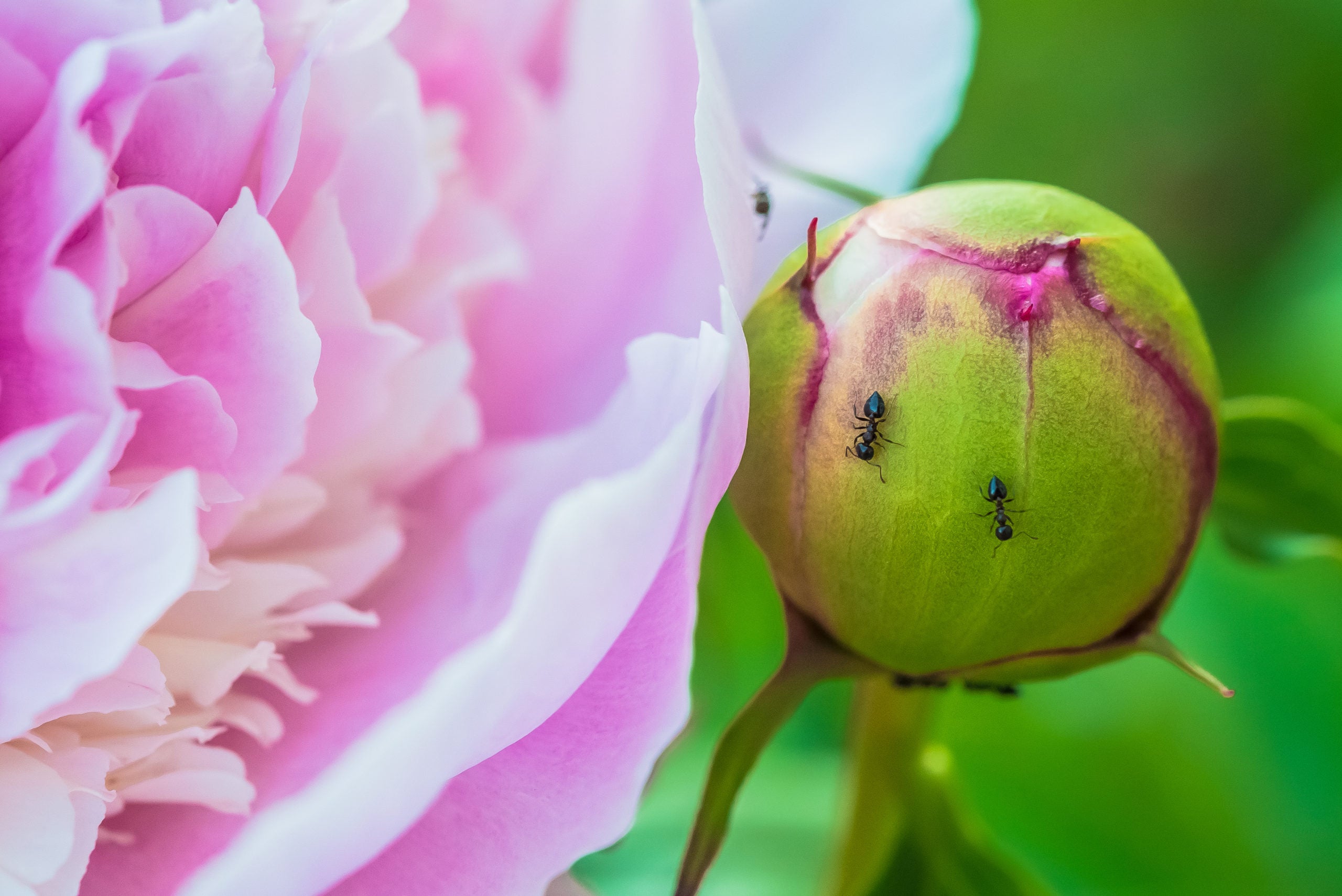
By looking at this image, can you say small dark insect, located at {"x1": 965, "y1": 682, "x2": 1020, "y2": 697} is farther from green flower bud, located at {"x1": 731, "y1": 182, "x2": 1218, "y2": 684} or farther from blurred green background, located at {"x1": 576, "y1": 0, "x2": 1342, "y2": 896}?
blurred green background, located at {"x1": 576, "y1": 0, "x2": 1342, "y2": 896}

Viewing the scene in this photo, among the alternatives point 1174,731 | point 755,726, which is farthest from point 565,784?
point 1174,731

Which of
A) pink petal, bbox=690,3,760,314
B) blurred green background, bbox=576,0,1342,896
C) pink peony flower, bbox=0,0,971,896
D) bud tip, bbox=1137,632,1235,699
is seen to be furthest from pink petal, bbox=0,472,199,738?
blurred green background, bbox=576,0,1342,896

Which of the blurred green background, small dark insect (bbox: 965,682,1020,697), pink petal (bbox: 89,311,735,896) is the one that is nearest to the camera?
pink petal (bbox: 89,311,735,896)

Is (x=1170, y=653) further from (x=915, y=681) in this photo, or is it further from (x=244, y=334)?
(x=244, y=334)

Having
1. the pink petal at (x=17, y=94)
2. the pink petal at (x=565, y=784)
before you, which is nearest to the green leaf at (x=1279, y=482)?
the pink petal at (x=565, y=784)

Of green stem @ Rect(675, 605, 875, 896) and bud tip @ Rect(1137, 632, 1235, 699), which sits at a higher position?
bud tip @ Rect(1137, 632, 1235, 699)

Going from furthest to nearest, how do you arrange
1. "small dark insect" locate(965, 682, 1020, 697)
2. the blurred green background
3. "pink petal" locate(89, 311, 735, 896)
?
the blurred green background < "small dark insect" locate(965, 682, 1020, 697) < "pink petal" locate(89, 311, 735, 896)

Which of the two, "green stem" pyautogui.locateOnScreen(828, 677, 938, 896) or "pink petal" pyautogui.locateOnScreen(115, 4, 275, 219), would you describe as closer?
"pink petal" pyautogui.locateOnScreen(115, 4, 275, 219)

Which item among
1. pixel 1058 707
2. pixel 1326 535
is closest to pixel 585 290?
pixel 1326 535
